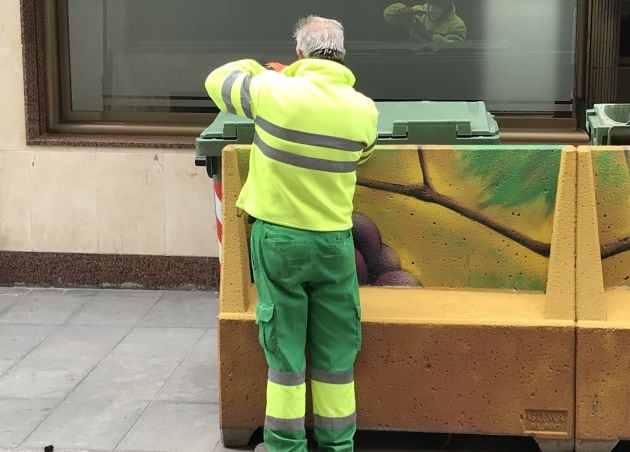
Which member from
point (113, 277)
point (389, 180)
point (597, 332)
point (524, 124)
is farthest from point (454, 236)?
point (113, 277)

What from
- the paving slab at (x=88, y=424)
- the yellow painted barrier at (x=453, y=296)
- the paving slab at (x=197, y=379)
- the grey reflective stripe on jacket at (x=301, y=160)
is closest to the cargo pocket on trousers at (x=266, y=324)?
the yellow painted barrier at (x=453, y=296)

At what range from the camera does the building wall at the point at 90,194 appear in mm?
7676

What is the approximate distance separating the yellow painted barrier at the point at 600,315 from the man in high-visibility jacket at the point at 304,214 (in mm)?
997

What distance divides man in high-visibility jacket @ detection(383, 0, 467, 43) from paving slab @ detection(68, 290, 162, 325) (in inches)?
106

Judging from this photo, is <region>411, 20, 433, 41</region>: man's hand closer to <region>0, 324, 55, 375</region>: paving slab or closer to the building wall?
the building wall

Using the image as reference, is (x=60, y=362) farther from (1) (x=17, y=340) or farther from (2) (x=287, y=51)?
(2) (x=287, y=51)

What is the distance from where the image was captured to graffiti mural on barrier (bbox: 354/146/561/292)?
15.7 ft

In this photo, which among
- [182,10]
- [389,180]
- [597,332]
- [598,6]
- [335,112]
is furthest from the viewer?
[182,10]

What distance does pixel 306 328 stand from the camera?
14.8ft

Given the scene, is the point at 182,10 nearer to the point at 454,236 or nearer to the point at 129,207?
the point at 129,207

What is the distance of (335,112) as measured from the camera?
14.0 ft

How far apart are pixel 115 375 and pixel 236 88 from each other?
2.29 m

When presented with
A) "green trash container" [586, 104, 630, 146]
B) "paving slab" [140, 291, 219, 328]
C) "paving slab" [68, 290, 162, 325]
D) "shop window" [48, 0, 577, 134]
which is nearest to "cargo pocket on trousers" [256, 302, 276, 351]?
"green trash container" [586, 104, 630, 146]

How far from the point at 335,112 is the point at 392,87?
3595mm
